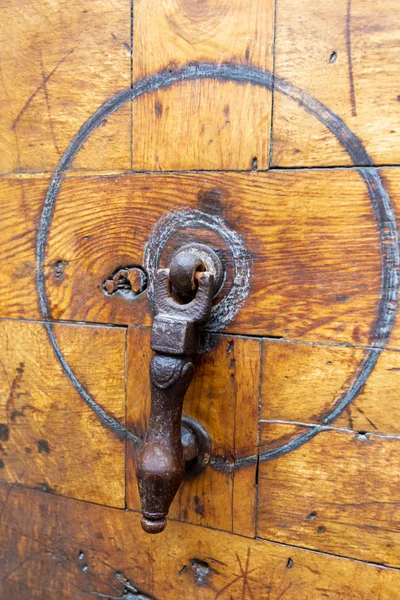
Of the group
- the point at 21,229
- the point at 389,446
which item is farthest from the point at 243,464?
the point at 21,229

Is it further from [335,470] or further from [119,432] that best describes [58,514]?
[335,470]

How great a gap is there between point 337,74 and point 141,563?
63cm

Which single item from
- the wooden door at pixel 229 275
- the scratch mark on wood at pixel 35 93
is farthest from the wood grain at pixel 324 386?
the scratch mark on wood at pixel 35 93

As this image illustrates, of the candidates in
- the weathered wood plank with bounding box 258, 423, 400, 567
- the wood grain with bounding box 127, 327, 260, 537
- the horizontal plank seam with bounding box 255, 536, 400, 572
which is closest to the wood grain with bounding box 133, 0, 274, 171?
the wood grain with bounding box 127, 327, 260, 537

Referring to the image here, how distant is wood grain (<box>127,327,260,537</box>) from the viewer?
63 cm

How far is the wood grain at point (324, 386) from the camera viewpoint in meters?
0.58

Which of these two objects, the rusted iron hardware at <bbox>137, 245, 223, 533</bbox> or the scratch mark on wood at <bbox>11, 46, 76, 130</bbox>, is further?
the scratch mark on wood at <bbox>11, 46, 76, 130</bbox>

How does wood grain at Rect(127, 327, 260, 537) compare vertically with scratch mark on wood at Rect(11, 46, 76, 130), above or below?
below

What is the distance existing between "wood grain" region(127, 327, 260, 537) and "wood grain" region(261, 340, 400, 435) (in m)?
0.02

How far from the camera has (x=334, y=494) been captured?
598 mm

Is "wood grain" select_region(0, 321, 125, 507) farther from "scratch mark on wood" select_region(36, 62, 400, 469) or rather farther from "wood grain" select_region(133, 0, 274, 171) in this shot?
"wood grain" select_region(133, 0, 274, 171)

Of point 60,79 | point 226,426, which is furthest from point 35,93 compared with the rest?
point 226,426

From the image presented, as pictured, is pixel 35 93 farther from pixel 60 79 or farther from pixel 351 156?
pixel 351 156

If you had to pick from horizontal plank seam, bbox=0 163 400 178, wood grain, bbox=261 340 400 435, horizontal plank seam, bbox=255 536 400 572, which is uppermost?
horizontal plank seam, bbox=0 163 400 178
